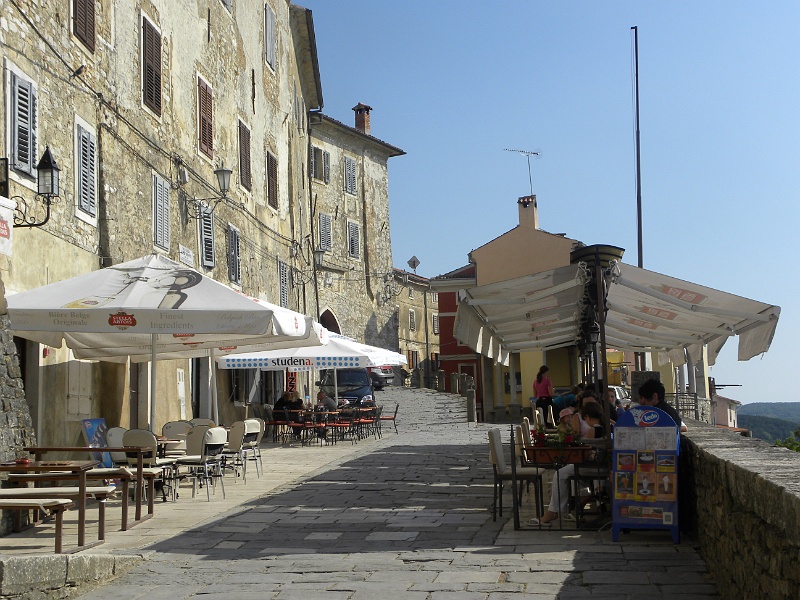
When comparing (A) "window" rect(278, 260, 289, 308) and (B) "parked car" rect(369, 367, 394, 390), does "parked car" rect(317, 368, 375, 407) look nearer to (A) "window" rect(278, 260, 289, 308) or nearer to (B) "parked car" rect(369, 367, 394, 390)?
(A) "window" rect(278, 260, 289, 308)

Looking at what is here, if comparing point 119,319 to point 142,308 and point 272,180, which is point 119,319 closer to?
point 142,308

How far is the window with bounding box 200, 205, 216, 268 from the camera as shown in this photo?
18531 millimetres

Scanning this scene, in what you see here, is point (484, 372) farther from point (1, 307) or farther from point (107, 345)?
point (1, 307)

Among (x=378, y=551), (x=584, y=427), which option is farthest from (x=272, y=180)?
(x=378, y=551)

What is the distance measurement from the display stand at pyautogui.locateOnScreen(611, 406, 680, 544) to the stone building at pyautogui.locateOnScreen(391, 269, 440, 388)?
41.5m

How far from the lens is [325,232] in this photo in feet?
135

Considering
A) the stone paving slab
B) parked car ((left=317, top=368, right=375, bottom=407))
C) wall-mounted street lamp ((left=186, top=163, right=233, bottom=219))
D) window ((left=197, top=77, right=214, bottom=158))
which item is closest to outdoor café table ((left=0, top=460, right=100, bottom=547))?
the stone paving slab

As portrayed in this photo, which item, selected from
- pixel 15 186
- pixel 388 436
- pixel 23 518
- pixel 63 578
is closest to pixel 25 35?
pixel 15 186

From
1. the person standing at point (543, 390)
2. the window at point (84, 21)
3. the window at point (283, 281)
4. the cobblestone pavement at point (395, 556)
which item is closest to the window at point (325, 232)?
the window at point (283, 281)

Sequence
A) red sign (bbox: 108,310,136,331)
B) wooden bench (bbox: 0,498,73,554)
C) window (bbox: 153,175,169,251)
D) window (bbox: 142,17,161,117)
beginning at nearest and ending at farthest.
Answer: wooden bench (bbox: 0,498,73,554)
red sign (bbox: 108,310,136,331)
window (bbox: 142,17,161,117)
window (bbox: 153,175,169,251)

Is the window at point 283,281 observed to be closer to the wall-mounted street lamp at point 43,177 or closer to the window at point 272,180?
the window at point 272,180

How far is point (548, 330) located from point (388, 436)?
7551 mm

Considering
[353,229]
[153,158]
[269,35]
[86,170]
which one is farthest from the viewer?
[353,229]

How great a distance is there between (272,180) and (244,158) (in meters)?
2.80
